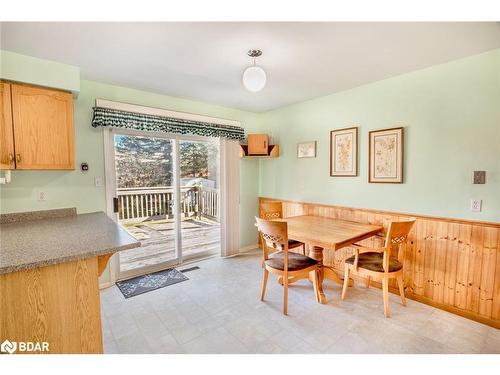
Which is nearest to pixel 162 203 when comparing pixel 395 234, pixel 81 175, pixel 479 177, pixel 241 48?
pixel 81 175

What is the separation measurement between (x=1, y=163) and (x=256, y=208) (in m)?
3.16

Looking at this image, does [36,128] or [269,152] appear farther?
[269,152]

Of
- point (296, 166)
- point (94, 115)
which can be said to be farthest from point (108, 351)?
point (296, 166)

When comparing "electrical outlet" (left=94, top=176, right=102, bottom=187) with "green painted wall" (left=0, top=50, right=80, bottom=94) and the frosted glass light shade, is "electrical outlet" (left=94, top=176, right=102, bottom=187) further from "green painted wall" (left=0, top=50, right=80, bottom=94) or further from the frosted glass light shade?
the frosted glass light shade

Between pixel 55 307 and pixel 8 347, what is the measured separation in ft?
0.82

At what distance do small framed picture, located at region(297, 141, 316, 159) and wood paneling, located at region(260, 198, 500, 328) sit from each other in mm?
1173

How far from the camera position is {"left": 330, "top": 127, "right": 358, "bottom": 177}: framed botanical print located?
2.91 m

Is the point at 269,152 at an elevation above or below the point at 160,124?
below

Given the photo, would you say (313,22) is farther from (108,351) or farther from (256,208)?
(256,208)

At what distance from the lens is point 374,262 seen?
7.73ft

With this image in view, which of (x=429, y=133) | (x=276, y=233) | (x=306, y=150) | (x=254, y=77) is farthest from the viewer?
(x=306, y=150)

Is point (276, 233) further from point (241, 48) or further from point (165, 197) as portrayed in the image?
point (165, 197)

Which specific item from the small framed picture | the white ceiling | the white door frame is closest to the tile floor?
the white door frame
